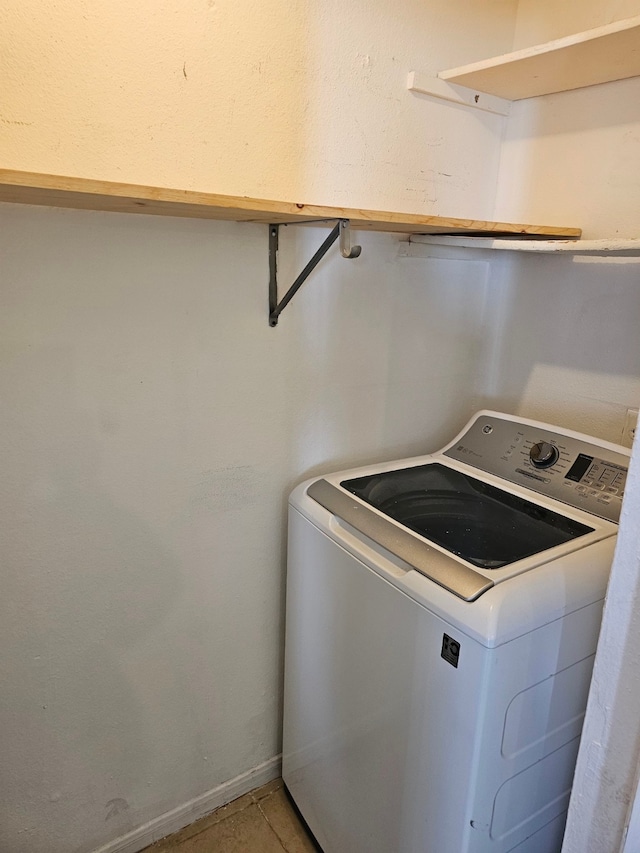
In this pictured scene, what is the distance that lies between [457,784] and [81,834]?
38.9 inches

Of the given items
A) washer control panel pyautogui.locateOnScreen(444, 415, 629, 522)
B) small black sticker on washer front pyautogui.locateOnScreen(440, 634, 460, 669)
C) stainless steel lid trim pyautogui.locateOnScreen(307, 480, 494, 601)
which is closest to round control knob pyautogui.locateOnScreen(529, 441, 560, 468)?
washer control panel pyautogui.locateOnScreen(444, 415, 629, 522)

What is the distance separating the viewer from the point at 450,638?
3.27ft

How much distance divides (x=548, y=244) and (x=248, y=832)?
168 centimetres

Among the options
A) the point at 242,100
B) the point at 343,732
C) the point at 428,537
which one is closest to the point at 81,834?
the point at 343,732

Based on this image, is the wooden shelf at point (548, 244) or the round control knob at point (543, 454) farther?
the round control knob at point (543, 454)

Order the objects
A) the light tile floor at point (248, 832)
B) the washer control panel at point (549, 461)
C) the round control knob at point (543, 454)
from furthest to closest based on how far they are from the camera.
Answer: the light tile floor at point (248, 832) < the round control knob at point (543, 454) < the washer control panel at point (549, 461)

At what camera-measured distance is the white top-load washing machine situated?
1.00m

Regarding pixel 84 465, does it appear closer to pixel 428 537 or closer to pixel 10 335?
pixel 10 335

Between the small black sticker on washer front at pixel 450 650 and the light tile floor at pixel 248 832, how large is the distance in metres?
0.92

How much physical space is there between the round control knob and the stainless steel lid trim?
1.51 ft

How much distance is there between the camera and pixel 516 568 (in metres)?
1.05

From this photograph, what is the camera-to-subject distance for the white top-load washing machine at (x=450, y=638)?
39.6 inches

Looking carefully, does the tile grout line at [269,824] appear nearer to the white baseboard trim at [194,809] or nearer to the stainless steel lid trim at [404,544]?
the white baseboard trim at [194,809]

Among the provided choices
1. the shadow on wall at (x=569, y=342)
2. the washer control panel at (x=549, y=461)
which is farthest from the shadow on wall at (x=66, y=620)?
the shadow on wall at (x=569, y=342)
